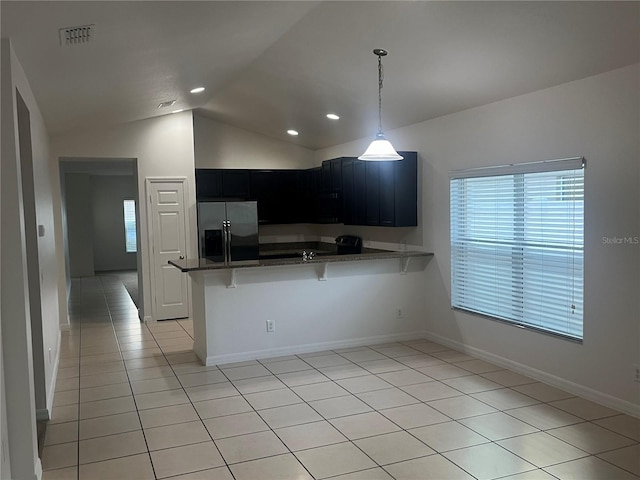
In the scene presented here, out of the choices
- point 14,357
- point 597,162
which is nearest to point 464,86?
point 597,162

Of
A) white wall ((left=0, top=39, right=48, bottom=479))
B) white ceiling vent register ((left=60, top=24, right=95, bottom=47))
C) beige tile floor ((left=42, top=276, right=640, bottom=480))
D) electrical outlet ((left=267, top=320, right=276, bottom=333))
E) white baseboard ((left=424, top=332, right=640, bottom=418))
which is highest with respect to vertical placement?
white ceiling vent register ((left=60, top=24, right=95, bottom=47))

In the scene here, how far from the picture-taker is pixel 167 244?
738 cm

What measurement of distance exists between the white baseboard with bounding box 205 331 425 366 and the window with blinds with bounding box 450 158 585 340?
78 cm

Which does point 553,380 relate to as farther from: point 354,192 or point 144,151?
point 144,151

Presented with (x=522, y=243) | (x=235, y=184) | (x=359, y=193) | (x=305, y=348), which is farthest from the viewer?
(x=235, y=184)

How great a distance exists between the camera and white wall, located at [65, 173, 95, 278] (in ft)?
40.1

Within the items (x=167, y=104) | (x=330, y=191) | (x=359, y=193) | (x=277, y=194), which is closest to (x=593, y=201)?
(x=359, y=193)

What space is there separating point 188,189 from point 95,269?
23.7 ft

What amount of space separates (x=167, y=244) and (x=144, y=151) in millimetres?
1296

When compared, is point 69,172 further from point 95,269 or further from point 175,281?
point 175,281

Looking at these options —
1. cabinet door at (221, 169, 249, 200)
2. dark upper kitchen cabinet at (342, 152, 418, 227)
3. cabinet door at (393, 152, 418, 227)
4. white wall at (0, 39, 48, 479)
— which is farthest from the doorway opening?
white wall at (0, 39, 48, 479)

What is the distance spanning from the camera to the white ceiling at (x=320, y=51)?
3.15 m

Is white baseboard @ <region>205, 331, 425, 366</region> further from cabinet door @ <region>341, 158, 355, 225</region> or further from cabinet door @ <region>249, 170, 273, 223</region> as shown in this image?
cabinet door @ <region>249, 170, 273, 223</region>

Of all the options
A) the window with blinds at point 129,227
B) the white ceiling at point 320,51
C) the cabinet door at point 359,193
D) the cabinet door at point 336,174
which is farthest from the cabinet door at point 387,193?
the window with blinds at point 129,227
